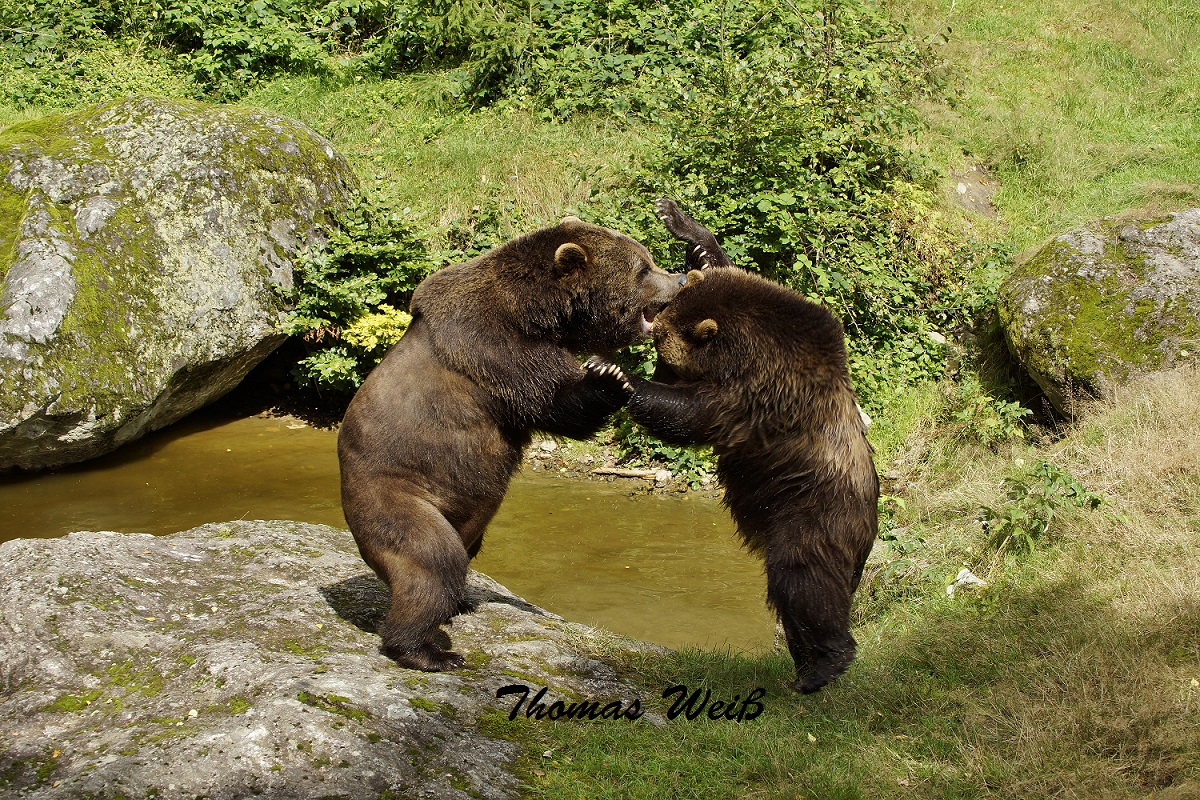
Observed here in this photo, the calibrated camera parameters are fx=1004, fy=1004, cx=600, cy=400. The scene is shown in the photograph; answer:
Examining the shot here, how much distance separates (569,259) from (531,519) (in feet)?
12.7

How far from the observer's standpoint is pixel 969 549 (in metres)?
6.69

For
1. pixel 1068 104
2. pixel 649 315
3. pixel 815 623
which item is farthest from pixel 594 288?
pixel 1068 104

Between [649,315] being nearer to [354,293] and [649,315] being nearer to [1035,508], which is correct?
[1035,508]

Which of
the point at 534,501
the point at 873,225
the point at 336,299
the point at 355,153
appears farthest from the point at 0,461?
the point at 873,225

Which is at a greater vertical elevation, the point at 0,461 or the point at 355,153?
the point at 355,153

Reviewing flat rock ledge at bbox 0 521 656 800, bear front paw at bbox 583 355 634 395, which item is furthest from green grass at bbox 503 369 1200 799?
bear front paw at bbox 583 355 634 395

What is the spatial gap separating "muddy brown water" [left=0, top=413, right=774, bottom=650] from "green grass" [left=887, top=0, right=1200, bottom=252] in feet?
17.8

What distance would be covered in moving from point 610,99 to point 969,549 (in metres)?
8.37

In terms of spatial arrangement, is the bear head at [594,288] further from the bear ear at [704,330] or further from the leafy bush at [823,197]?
the leafy bush at [823,197]

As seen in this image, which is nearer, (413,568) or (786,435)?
(413,568)

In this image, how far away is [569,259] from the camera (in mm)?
5520

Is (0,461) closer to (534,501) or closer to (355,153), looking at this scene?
(534,501)

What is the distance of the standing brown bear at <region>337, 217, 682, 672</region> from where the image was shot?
4969mm

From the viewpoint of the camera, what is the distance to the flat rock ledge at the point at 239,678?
12.2 feet
